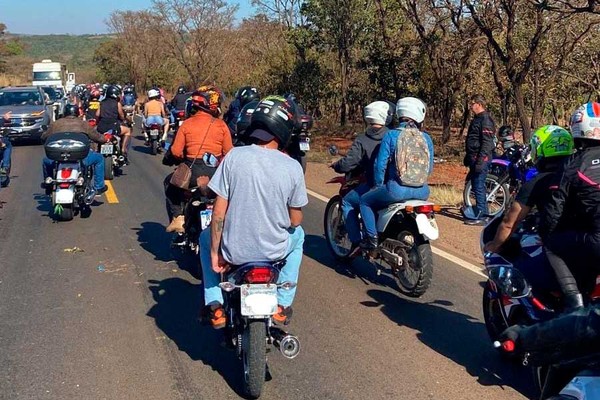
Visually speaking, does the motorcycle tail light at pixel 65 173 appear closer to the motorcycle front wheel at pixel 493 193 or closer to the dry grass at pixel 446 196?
the dry grass at pixel 446 196

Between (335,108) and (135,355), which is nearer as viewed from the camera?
(135,355)

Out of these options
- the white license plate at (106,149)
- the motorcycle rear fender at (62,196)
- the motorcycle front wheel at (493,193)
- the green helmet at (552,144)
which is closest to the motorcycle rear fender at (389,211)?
the green helmet at (552,144)

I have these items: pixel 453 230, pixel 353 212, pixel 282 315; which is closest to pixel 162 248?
pixel 353 212

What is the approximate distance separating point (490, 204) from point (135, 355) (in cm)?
740

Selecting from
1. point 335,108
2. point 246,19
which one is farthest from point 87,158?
point 246,19

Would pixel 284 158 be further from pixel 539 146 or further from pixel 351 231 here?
pixel 351 231

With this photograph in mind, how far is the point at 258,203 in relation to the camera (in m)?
4.69

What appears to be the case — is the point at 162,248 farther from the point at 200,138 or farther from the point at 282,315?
the point at 282,315

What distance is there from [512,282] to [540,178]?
0.68 metres

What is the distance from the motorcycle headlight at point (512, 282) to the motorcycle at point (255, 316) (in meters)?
1.35

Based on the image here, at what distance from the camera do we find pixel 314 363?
536 cm

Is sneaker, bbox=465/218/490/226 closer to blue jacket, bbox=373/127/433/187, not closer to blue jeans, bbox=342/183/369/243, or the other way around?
blue jeans, bbox=342/183/369/243

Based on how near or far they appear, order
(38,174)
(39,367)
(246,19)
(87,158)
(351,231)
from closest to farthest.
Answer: (39,367) < (351,231) < (87,158) < (38,174) < (246,19)

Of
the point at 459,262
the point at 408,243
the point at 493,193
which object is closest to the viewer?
the point at 408,243
